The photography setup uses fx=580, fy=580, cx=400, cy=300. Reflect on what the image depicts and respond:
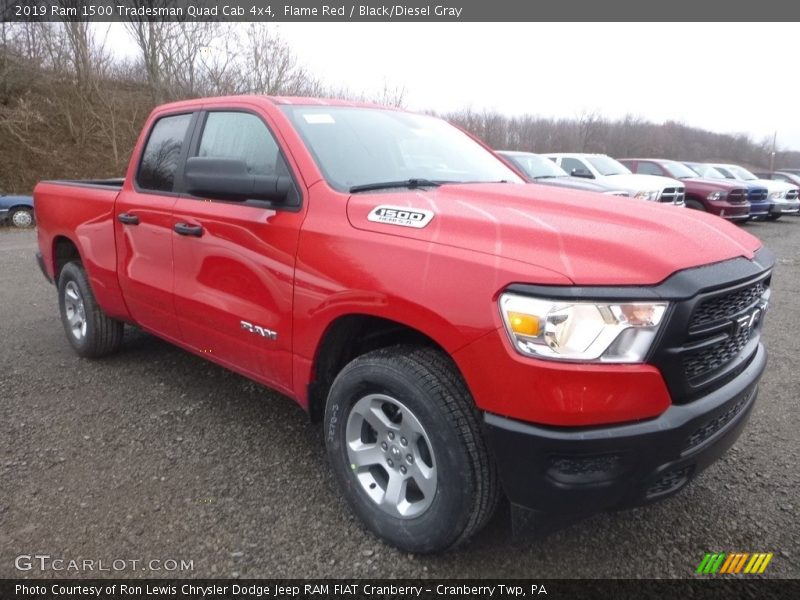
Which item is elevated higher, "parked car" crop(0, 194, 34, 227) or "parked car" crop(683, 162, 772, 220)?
"parked car" crop(683, 162, 772, 220)

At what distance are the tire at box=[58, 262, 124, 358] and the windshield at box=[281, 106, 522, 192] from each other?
2.43 metres

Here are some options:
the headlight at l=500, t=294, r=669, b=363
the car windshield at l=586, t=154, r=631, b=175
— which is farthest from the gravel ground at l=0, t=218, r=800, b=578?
the car windshield at l=586, t=154, r=631, b=175

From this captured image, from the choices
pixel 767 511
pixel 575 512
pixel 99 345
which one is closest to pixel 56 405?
pixel 99 345

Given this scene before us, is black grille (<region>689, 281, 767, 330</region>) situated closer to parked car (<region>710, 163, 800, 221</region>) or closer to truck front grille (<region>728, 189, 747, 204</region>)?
truck front grille (<region>728, 189, 747, 204</region>)

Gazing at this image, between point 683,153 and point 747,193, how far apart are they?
133ft

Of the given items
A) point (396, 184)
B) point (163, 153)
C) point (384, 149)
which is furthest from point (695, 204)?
point (163, 153)

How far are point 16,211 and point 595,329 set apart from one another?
16853 mm

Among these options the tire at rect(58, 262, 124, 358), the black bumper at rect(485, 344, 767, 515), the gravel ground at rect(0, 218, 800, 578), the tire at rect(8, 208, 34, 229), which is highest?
the black bumper at rect(485, 344, 767, 515)

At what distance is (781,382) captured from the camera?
4.05 meters

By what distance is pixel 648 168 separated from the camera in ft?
51.3

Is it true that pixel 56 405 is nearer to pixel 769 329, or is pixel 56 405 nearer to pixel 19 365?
pixel 19 365

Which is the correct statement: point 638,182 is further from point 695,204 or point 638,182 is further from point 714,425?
point 714,425

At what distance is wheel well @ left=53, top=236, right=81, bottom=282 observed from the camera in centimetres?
468

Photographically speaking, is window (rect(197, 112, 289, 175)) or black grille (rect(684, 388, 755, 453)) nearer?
black grille (rect(684, 388, 755, 453))
